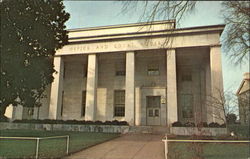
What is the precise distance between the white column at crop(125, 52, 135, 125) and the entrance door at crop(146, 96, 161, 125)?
4.44 m

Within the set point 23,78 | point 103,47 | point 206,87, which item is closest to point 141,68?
point 103,47

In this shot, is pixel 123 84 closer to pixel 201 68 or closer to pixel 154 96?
pixel 154 96

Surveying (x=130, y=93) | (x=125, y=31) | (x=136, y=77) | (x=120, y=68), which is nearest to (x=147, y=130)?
(x=130, y=93)

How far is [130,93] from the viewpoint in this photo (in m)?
25.6

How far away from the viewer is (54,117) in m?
27.2

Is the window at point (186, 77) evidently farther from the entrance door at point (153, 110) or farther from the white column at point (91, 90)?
the white column at point (91, 90)

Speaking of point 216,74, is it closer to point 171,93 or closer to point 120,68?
point 171,93

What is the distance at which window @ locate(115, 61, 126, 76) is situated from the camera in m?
31.3

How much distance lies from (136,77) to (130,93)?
5.26 meters

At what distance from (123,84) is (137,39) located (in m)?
7.01

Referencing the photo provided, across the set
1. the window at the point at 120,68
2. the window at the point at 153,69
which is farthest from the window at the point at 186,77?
the window at the point at 120,68

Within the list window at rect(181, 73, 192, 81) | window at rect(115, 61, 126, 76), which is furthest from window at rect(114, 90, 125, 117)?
window at rect(181, 73, 192, 81)

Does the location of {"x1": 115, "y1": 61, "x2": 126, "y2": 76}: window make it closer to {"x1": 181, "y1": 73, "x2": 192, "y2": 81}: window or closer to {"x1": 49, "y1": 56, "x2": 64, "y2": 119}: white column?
{"x1": 49, "y1": 56, "x2": 64, "y2": 119}: white column

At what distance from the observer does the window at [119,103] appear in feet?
99.0
